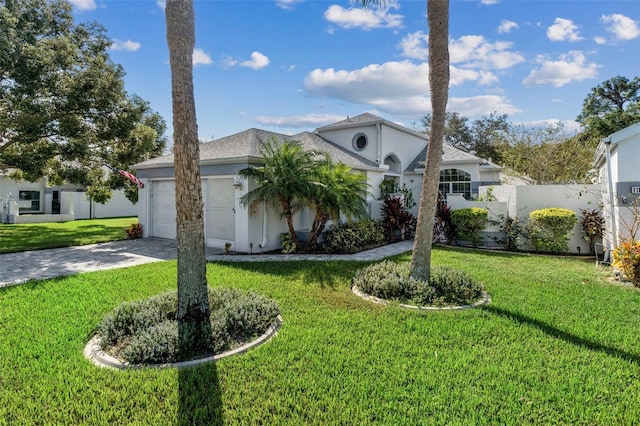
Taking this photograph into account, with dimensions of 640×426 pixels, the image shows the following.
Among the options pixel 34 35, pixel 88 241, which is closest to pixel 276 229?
A: pixel 88 241

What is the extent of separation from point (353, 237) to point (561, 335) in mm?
8454

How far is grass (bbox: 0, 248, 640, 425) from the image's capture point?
3.54m

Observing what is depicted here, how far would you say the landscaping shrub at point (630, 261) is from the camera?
27.5ft

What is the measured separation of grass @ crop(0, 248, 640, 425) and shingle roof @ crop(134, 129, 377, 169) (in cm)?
679

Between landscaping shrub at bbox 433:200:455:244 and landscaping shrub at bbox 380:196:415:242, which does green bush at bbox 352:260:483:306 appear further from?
landscaping shrub at bbox 380:196:415:242

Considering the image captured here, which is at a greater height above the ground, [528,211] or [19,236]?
[528,211]

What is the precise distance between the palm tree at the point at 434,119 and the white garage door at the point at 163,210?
11.9m

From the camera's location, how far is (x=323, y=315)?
6277 millimetres

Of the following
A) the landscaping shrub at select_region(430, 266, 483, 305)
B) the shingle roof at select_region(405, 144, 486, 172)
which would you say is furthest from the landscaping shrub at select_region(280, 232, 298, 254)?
the shingle roof at select_region(405, 144, 486, 172)

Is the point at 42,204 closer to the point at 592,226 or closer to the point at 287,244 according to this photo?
the point at 287,244

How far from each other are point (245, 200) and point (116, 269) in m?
4.37

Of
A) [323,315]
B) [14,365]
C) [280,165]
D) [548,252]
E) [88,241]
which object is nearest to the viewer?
[14,365]

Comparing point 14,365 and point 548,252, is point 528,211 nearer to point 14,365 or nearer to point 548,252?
point 548,252

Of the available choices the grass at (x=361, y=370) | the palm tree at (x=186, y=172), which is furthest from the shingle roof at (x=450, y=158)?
the palm tree at (x=186, y=172)
